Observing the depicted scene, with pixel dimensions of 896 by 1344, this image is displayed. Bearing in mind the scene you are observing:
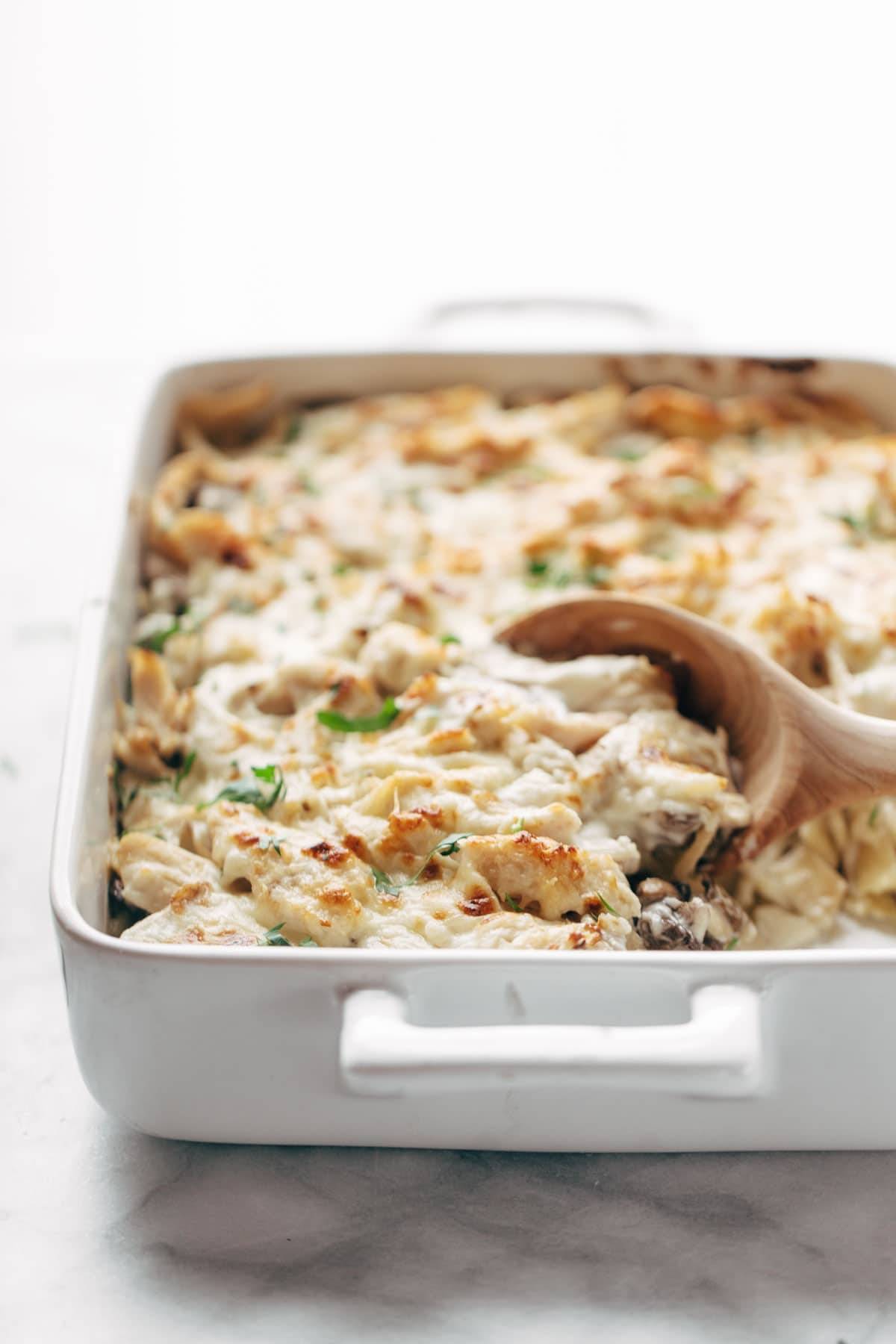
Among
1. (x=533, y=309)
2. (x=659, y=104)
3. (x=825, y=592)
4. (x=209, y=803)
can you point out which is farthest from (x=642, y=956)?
(x=659, y=104)

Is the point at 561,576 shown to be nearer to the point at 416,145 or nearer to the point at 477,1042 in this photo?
the point at 477,1042

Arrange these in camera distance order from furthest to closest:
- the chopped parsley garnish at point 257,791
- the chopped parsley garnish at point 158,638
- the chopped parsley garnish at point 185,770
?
the chopped parsley garnish at point 158,638 → the chopped parsley garnish at point 185,770 → the chopped parsley garnish at point 257,791

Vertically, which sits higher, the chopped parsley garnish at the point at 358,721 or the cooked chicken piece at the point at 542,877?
the chopped parsley garnish at the point at 358,721

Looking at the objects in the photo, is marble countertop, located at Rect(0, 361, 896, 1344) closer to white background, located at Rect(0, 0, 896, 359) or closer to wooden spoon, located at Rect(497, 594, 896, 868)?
wooden spoon, located at Rect(497, 594, 896, 868)

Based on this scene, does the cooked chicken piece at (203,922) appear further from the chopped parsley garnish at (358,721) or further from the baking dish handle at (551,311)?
the baking dish handle at (551,311)

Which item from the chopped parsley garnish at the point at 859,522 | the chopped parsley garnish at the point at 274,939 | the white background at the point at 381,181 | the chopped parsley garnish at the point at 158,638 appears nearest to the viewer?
the chopped parsley garnish at the point at 274,939

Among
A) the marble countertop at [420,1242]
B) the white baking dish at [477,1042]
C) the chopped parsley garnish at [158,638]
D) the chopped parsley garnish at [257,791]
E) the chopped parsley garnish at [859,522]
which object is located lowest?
the marble countertop at [420,1242]

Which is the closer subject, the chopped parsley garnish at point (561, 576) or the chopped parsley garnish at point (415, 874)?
the chopped parsley garnish at point (415, 874)

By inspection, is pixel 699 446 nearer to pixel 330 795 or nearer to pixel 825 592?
pixel 825 592

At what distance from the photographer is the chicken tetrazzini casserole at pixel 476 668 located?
2.09m

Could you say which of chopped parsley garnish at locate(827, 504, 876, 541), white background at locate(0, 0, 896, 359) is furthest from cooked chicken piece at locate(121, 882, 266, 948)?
white background at locate(0, 0, 896, 359)

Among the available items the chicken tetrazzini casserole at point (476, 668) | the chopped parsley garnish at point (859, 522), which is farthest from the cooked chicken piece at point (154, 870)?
the chopped parsley garnish at point (859, 522)

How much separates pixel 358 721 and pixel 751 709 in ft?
1.88

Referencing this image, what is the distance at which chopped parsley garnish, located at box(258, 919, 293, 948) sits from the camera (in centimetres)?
202
